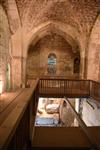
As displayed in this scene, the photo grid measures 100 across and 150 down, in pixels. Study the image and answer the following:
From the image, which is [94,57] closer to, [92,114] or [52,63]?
[92,114]

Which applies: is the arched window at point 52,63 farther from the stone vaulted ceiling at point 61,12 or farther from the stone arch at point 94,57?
the stone arch at point 94,57

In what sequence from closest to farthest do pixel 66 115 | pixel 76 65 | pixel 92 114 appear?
pixel 92 114 → pixel 66 115 → pixel 76 65

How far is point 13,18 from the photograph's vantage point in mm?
10586

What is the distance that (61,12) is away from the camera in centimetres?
1182

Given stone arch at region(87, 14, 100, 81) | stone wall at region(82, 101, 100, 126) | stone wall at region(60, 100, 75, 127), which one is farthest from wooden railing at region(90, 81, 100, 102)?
stone wall at region(60, 100, 75, 127)

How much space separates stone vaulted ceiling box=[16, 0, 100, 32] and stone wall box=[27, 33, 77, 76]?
17.6 feet

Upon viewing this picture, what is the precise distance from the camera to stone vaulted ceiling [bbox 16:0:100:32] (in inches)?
394

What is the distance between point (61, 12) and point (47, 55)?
6.95m

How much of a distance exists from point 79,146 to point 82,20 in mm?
9749

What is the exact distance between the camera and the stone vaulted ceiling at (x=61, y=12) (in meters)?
10.0

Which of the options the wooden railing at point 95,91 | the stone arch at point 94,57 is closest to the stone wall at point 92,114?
the wooden railing at point 95,91

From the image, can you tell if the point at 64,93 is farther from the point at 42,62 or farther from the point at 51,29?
the point at 42,62

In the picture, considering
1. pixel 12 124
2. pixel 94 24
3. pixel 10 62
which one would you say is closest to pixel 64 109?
pixel 10 62

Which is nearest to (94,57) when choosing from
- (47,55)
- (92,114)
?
(92,114)
